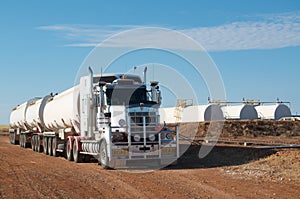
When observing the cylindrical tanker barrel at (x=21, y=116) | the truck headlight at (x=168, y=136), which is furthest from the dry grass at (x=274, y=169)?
the cylindrical tanker barrel at (x=21, y=116)

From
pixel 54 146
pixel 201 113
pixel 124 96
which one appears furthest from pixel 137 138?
pixel 201 113

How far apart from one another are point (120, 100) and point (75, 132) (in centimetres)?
571

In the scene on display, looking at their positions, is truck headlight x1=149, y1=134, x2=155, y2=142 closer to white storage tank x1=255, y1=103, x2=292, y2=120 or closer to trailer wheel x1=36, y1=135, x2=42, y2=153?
→ trailer wheel x1=36, y1=135, x2=42, y2=153

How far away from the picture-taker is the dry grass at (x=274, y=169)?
14484 millimetres

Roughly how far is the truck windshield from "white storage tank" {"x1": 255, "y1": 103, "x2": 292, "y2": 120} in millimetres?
48460

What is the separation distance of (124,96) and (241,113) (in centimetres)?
4627

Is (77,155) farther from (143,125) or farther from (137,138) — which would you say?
(143,125)

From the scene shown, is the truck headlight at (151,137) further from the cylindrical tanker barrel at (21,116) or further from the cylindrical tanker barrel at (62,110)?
the cylindrical tanker barrel at (21,116)

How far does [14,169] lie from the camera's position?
18719 mm

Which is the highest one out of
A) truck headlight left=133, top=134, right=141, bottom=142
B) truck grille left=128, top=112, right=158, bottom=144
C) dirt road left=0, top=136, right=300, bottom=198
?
truck grille left=128, top=112, right=158, bottom=144

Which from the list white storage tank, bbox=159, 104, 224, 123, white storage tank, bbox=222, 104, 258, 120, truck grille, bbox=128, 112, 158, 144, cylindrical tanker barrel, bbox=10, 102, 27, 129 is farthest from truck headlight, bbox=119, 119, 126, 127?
white storage tank, bbox=222, 104, 258, 120

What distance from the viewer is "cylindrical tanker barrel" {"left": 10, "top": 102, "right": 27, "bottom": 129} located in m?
38.3

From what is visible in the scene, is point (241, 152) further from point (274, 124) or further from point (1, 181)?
point (274, 124)

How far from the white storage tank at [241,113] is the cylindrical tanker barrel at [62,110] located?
37.6m
